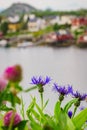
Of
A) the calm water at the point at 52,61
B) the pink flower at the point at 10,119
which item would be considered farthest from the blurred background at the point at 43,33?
the pink flower at the point at 10,119

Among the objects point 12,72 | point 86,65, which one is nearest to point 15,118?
point 12,72

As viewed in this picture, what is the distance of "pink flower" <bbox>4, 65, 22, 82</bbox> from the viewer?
10.5 inches

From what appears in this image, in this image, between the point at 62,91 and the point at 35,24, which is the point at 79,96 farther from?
the point at 35,24

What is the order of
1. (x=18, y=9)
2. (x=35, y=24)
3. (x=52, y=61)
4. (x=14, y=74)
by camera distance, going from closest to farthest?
(x=14, y=74) < (x=18, y=9) < (x=35, y=24) < (x=52, y=61)

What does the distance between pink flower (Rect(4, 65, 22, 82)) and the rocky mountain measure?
289 centimetres

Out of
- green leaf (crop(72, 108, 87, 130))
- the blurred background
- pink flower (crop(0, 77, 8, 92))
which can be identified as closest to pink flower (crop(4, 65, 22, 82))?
pink flower (crop(0, 77, 8, 92))

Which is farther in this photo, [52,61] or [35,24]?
[52,61]

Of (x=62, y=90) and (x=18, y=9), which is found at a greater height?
(x=18, y=9)

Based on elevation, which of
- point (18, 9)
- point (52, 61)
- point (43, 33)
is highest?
point (18, 9)

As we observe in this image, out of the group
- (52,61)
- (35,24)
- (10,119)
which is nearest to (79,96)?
(10,119)

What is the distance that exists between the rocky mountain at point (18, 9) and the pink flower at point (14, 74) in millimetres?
2891

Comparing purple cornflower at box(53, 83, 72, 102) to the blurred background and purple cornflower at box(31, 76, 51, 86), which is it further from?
the blurred background

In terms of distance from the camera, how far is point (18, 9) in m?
3.19

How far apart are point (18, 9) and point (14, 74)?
9.71 feet
